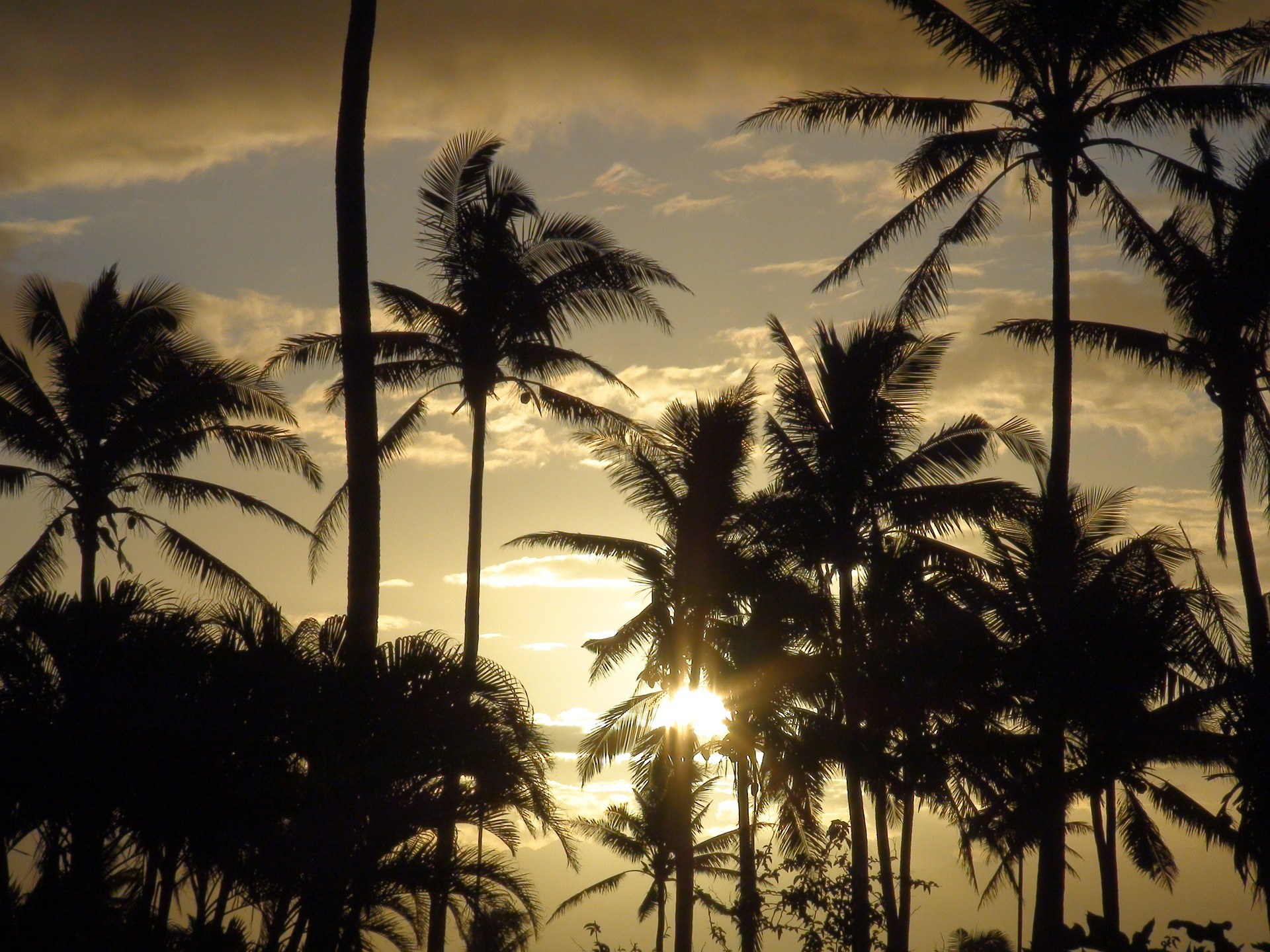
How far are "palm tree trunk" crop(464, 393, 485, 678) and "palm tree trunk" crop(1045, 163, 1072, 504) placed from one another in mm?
9445

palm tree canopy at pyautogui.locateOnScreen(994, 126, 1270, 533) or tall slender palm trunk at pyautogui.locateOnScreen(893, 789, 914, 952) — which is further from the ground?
palm tree canopy at pyautogui.locateOnScreen(994, 126, 1270, 533)

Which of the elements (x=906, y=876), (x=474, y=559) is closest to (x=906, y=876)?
(x=906, y=876)

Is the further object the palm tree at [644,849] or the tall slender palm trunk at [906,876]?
the palm tree at [644,849]

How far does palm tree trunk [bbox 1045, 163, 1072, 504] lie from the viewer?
1677 cm

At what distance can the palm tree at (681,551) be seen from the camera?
2041 cm

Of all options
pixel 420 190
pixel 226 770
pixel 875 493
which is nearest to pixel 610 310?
pixel 420 190

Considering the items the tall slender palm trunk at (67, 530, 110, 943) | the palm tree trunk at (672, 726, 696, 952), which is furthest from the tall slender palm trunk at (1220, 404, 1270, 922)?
the tall slender palm trunk at (67, 530, 110, 943)

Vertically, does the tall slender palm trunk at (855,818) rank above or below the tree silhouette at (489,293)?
below

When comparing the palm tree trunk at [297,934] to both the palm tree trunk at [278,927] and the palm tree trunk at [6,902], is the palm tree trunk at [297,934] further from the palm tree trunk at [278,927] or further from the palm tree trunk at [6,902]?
the palm tree trunk at [6,902]

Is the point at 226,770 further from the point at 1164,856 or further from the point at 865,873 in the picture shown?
the point at 1164,856

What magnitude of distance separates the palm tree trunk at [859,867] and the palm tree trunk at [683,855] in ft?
8.79

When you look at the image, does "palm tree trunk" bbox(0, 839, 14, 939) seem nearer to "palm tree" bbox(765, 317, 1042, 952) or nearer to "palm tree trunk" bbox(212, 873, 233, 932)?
"palm tree trunk" bbox(212, 873, 233, 932)

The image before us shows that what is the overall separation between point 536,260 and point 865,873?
11744mm

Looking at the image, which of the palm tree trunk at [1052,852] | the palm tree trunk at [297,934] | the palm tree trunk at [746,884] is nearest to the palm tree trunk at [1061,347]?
the palm tree trunk at [1052,852]
